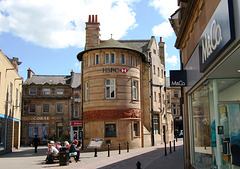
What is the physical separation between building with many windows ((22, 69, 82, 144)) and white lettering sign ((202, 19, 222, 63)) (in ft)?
125

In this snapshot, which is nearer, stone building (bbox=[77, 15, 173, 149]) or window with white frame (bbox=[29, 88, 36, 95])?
stone building (bbox=[77, 15, 173, 149])

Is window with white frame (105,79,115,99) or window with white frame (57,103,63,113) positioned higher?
window with white frame (105,79,115,99)

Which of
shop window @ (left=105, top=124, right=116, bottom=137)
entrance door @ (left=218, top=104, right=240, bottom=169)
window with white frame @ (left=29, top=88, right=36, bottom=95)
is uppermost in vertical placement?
window with white frame @ (left=29, top=88, right=36, bottom=95)

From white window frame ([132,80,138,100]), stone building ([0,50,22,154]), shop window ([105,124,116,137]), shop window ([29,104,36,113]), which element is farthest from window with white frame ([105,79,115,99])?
shop window ([29,104,36,113])

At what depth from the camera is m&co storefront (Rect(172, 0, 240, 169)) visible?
17.9 feet

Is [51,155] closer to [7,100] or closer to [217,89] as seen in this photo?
[7,100]

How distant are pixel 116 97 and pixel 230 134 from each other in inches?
725

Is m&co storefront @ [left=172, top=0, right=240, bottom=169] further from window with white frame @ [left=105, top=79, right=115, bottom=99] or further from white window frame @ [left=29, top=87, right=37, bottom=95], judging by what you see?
white window frame @ [left=29, top=87, right=37, bottom=95]

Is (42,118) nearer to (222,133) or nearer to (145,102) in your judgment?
(145,102)

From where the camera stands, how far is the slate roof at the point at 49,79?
48128 mm

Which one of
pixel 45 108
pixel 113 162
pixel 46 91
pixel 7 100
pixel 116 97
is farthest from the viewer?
pixel 46 91

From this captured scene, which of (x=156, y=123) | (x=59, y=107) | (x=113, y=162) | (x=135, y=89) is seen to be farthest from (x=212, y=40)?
(x=59, y=107)

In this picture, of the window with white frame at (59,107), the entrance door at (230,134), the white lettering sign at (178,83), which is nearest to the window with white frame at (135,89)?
the white lettering sign at (178,83)

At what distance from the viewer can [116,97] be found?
25625 millimetres
